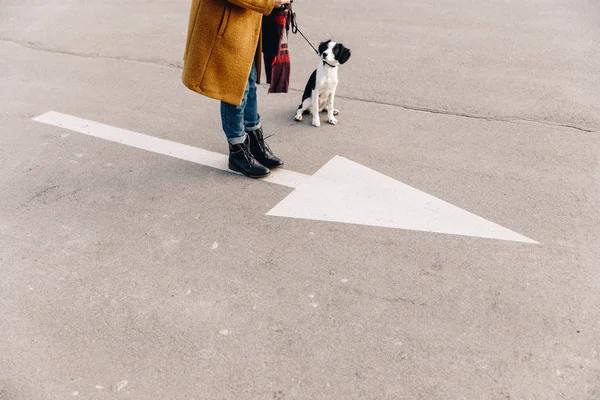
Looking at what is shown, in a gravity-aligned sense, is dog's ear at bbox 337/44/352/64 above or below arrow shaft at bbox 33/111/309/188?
above

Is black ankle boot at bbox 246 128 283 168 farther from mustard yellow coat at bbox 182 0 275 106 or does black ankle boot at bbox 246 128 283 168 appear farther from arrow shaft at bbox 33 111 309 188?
Answer: mustard yellow coat at bbox 182 0 275 106

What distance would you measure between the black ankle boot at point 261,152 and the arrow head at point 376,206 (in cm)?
32

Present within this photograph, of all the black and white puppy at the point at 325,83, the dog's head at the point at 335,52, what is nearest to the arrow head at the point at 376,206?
the black and white puppy at the point at 325,83

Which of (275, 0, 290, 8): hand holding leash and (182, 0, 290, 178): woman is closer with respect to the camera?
(182, 0, 290, 178): woman

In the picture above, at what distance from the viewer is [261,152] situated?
5109 millimetres

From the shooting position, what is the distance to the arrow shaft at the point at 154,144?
506 centimetres

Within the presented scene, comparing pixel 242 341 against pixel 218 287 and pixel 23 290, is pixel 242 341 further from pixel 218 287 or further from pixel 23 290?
pixel 23 290

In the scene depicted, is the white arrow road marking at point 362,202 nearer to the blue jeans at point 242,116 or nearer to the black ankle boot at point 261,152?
the black ankle boot at point 261,152

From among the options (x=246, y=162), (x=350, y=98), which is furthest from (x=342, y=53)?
(x=246, y=162)

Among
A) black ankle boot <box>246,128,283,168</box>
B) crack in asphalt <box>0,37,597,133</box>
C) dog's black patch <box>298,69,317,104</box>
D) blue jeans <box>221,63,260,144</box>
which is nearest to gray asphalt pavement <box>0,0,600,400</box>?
crack in asphalt <box>0,37,597,133</box>

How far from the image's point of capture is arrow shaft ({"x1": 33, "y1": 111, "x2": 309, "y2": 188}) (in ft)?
16.6

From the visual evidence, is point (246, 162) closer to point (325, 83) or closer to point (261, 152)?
point (261, 152)

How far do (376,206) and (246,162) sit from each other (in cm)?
104

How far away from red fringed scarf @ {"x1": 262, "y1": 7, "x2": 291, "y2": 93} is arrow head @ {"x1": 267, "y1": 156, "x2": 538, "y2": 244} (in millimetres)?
764
